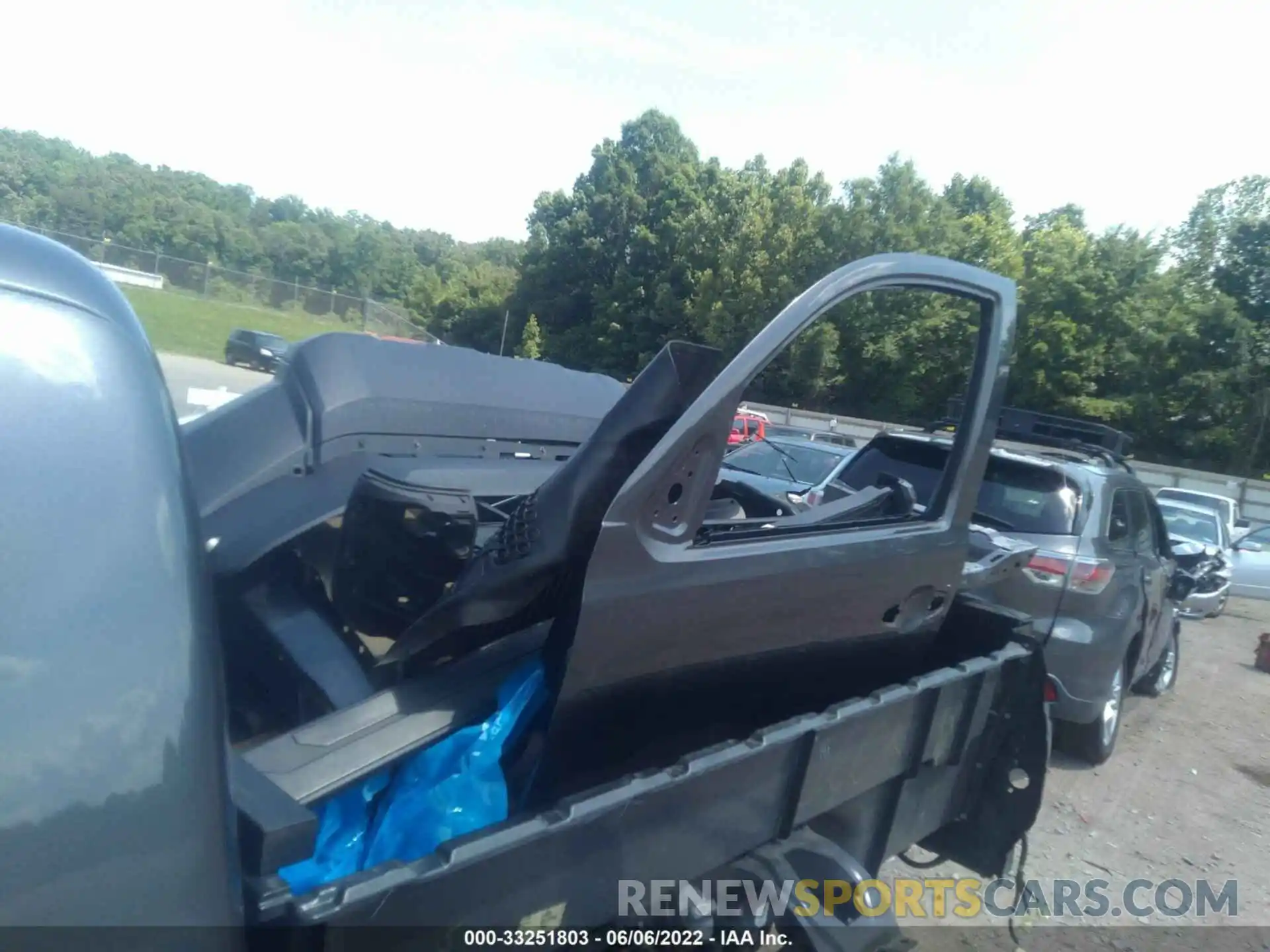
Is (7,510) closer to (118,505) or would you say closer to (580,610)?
(118,505)

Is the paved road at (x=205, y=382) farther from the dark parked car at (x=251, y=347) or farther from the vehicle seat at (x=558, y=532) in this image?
the vehicle seat at (x=558, y=532)

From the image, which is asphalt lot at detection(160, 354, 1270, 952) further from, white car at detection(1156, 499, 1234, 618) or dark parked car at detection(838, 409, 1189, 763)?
white car at detection(1156, 499, 1234, 618)

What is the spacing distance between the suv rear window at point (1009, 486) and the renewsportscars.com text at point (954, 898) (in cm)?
201

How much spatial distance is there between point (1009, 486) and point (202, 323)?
495 centimetres

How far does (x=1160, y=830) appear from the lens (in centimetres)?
525

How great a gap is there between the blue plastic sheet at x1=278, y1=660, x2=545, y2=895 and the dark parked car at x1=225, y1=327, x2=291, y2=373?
3027mm

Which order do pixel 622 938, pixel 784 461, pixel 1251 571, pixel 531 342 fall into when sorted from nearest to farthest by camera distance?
1. pixel 622 938
2. pixel 784 461
3. pixel 1251 571
4. pixel 531 342

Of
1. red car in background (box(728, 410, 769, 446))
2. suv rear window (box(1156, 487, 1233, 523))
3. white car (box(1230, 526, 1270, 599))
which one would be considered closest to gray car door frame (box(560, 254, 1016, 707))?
white car (box(1230, 526, 1270, 599))

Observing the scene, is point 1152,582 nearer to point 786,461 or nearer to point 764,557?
point 786,461

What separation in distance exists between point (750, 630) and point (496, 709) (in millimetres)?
599

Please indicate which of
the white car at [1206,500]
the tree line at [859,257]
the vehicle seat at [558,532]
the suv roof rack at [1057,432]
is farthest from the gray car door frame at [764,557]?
the white car at [1206,500]

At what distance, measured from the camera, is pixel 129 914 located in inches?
45.0

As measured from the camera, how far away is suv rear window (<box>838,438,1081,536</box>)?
575 cm

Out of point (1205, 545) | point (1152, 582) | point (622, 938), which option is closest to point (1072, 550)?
point (1152, 582)
